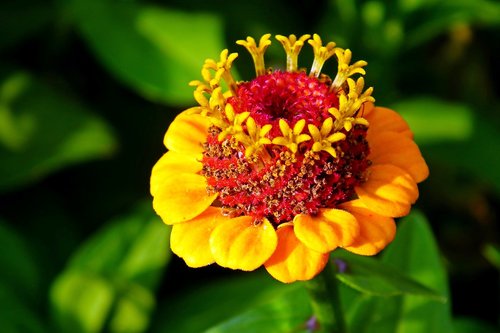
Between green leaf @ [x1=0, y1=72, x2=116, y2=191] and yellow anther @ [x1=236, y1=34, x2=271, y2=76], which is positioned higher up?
yellow anther @ [x1=236, y1=34, x2=271, y2=76]

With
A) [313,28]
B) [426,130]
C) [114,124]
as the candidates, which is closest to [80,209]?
[114,124]

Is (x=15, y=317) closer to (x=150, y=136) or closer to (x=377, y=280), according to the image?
(x=150, y=136)

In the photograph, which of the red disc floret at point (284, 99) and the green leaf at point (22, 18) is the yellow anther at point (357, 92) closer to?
the red disc floret at point (284, 99)

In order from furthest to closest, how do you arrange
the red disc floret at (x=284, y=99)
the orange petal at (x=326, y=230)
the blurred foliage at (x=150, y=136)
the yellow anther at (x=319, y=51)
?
the blurred foliage at (x=150, y=136), the yellow anther at (x=319, y=51), the red disc floret at (x=284, y=99), the orange petal at (x=326, y=230)

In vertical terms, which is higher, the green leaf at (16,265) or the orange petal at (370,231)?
the orange petal at (370,231)

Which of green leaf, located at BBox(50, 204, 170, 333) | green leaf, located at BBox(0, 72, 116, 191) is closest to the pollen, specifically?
green leaf, located at BBox(50, 204, 170, 333)

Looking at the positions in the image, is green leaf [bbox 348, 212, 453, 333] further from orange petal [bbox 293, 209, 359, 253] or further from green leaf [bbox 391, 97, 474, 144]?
green leaf [bbox 391, 97, 474, 144]

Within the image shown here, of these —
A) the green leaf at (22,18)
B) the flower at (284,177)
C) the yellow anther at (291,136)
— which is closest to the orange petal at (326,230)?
the flower at (284,177)
